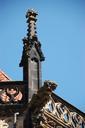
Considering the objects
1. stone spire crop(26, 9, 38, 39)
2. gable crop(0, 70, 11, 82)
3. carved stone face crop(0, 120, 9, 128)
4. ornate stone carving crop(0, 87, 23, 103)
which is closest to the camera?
carved stone face crop(0, 120, 9, 128)

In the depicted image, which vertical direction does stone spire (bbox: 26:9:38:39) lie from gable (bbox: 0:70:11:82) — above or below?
above

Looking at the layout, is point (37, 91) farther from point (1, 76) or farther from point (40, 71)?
point (1, 76)

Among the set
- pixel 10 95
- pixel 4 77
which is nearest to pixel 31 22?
pixel 10 95

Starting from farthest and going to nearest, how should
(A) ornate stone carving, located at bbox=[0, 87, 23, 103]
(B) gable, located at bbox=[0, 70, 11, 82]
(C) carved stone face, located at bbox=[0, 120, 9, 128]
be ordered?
1. (B) gable, located at bbox=[0, 70, 11, 82]
2. (A) ornate stone carving, located at bbox=[0, 87, 23, 103]
3. (C) carved stone face, located at bbox=[0, 120, 9, 128]

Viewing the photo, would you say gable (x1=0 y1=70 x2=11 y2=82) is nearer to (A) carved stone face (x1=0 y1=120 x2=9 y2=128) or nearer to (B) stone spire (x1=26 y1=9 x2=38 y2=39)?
(B) stone spire (x1=26 y1=9 x2=38 y2=39)

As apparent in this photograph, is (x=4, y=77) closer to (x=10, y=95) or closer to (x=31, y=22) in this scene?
(x=31, y=22)

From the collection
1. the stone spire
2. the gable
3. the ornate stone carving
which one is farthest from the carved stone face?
the gable

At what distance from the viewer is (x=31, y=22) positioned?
21219 mm

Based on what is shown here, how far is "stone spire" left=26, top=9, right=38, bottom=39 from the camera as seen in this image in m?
20.9

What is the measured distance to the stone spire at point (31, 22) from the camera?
2094 centimetres

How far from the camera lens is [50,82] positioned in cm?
1808

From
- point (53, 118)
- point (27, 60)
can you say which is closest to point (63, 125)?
point (53, 118)

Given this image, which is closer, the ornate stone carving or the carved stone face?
the carved stone face

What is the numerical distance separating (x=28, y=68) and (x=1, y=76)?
3.51 m
